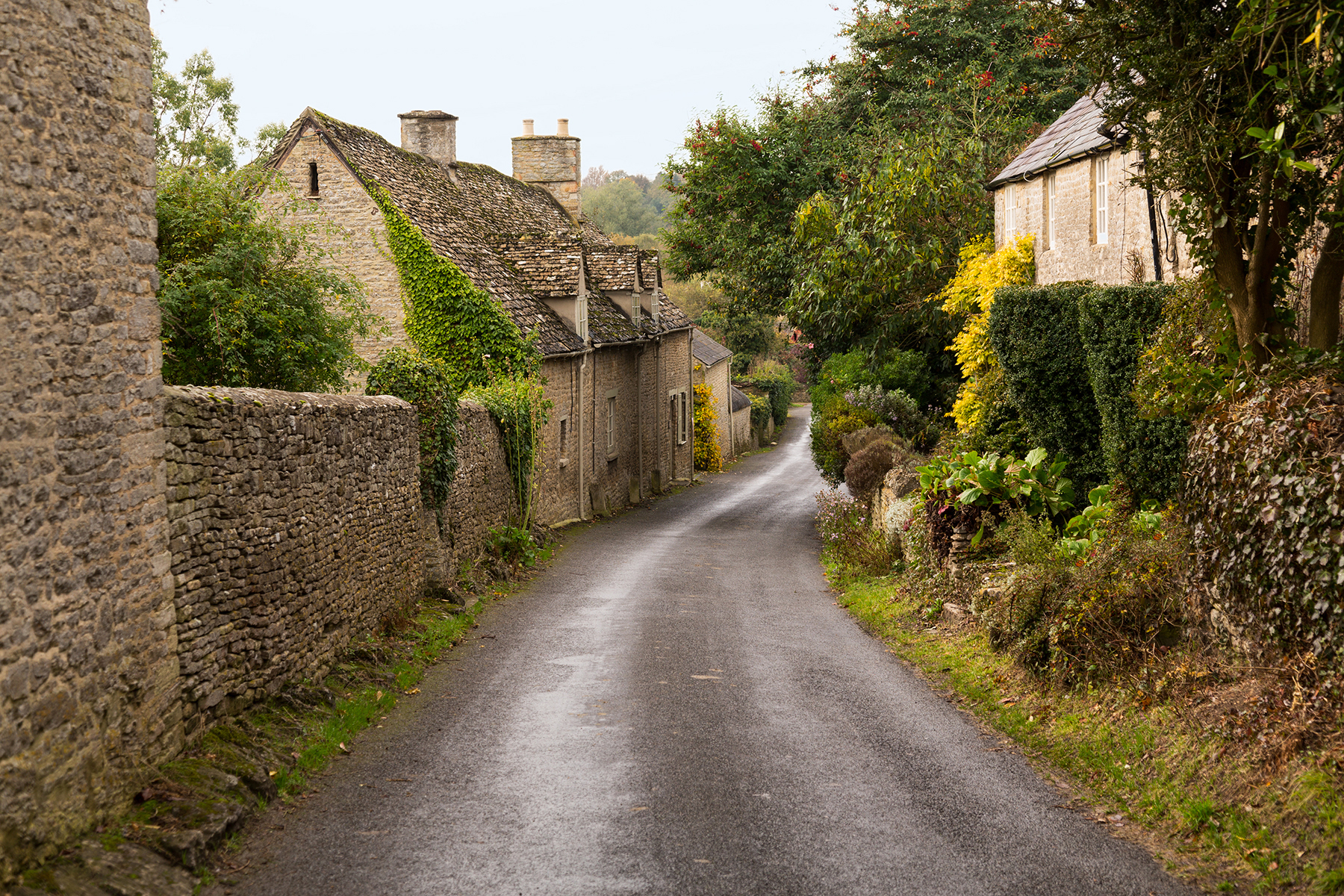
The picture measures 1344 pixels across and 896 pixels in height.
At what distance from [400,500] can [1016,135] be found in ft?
68.2

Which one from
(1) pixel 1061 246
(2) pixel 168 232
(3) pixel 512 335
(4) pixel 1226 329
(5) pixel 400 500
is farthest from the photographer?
(3) pixel 512 335

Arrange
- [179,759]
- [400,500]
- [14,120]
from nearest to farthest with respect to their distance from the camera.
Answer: [14,120] < [179,759] < [400,500]

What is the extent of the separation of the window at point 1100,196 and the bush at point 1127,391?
4.27 metres

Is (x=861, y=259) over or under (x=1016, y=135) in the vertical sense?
under

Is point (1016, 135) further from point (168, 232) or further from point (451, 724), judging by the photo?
point (451, 724)

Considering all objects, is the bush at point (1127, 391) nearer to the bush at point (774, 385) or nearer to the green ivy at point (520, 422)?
the green ivy at point (520, 422)

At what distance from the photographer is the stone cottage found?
22609mm

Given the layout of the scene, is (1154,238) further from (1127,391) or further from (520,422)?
(520,422)

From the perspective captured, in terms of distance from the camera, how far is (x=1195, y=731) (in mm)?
7656

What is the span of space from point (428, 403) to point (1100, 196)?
11.8 meters

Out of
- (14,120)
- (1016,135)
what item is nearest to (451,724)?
(14,120)

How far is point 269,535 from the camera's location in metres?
8.84

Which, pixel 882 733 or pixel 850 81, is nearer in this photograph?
pixel 882 733

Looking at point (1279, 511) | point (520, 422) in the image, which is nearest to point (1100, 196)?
point (520, 422)
